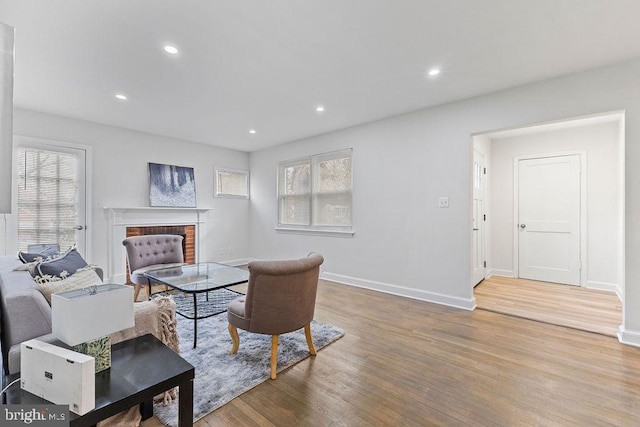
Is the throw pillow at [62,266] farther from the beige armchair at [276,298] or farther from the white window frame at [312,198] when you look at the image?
the white window frame at [312,198]

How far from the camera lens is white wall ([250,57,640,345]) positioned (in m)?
2.56

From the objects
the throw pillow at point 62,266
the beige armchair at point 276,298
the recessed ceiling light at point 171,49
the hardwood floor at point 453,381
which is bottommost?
the hardwood floor at point 453,381

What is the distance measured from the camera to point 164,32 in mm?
2135

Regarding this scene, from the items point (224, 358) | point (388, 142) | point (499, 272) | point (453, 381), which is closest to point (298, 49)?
point (388, 142)

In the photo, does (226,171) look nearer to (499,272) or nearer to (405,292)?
(405,292)

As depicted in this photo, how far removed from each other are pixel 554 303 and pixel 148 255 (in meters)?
5.39

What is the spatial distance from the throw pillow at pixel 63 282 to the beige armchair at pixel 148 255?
1.40m

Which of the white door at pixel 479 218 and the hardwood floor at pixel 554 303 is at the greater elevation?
the white door at pixel 479 218

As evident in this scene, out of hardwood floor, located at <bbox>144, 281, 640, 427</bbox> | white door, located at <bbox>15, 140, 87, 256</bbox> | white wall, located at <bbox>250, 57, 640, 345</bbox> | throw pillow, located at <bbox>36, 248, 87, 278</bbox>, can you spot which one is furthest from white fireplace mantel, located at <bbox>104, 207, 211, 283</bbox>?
hardwood floor, located at <bbox>144, 281, 640, 427</bbox>

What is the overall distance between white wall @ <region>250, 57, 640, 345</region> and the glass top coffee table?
6.20 ft

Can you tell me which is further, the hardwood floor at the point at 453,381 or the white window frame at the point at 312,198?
the white window frame at the point at 312,198

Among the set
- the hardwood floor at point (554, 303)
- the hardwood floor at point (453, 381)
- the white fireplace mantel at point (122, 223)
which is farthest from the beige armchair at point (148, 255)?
the hardwood floor at point (554, 303)

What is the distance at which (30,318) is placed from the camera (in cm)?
134

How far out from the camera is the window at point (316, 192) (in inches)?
186
